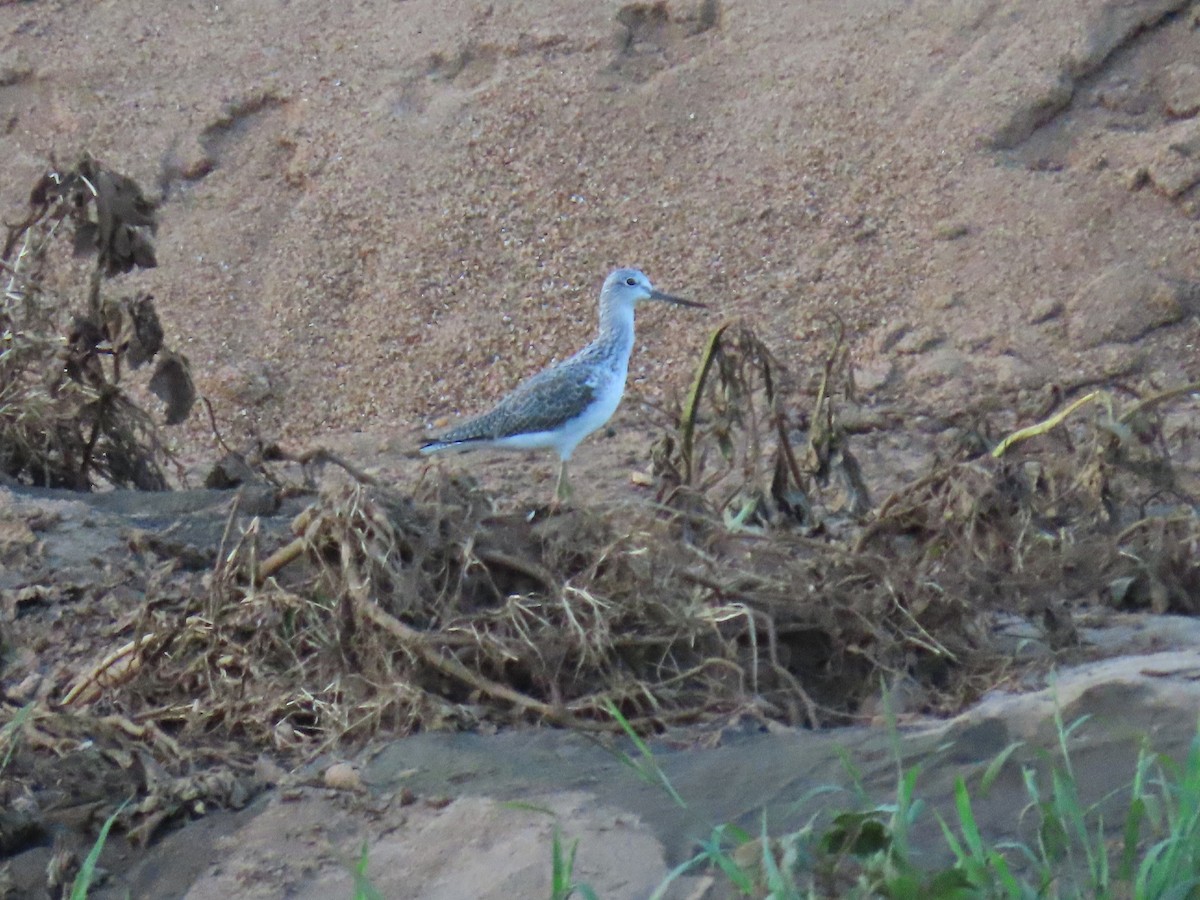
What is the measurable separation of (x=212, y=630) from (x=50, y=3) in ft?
23.4

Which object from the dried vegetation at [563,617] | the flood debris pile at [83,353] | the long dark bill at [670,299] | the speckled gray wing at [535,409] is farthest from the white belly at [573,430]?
the dried vegetation at [563,617]

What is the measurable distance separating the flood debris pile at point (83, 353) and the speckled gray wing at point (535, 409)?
1.22 metres

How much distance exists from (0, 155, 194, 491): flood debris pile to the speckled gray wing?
1.22 meters

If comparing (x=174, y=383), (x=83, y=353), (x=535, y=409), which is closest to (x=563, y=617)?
(x=174, y=383)

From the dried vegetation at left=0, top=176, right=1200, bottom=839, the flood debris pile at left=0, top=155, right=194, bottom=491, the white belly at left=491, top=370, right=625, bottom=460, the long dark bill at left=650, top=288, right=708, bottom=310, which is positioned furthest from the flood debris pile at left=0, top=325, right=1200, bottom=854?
the long dark bill at left=650, top=288, right=708, bottom=310

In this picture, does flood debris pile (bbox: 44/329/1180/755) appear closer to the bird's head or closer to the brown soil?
the brown soil

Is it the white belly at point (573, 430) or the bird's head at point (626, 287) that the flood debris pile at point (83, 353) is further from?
the bird's head at point (626, 287)

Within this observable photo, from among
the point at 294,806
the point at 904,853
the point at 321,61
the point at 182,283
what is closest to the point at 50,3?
the point at 321,61

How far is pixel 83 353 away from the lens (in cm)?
636

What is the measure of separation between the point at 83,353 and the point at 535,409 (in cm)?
178

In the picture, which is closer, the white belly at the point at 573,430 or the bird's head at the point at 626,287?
the white belly at the point at 573,430

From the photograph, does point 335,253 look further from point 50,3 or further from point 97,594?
point 97,594

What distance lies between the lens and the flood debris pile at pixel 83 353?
611 centimetres

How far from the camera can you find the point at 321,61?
986 centimetres
